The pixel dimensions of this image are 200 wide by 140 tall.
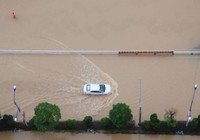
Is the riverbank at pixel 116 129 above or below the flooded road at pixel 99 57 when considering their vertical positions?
below

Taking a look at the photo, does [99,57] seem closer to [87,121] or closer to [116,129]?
[87,121]

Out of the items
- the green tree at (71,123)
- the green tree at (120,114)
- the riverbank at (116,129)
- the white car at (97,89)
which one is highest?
the white car at (97,89)

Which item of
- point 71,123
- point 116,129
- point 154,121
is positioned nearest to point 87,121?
point 71,123

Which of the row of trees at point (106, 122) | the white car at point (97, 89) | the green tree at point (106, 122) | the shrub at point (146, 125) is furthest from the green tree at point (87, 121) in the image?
the shrub at point (146, 125)

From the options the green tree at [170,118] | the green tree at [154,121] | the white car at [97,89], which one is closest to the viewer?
the green tree at [170,118]

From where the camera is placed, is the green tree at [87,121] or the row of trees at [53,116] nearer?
the row of trees at [53,116]

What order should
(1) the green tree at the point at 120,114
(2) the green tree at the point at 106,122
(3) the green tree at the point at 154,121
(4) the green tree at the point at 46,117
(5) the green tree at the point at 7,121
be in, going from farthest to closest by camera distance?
1. (5) the green tree at the point at 7,121
2. (2) the green tree at the point at 106,122
3. (3) the green tree at the point at 154,121
4. (1) the green tree at the point at 120,114
5. (4) the green tree at the point at 46,117

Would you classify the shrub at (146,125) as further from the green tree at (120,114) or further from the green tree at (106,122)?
the green tree at (106,122)
